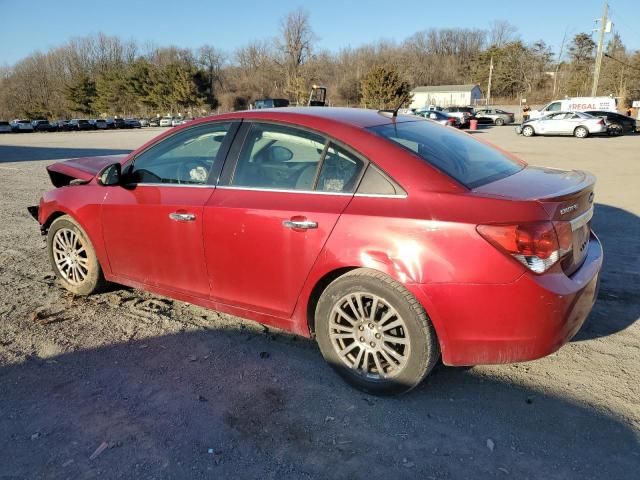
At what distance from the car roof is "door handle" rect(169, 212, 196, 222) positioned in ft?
2.44

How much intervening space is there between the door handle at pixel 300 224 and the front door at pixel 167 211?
72 centimetres

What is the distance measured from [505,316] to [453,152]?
1.22 metres

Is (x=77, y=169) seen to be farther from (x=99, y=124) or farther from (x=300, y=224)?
(x=99, y=124)

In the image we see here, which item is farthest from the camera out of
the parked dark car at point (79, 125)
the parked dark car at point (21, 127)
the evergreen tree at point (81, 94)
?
the evergreen tree at point (81, 94)

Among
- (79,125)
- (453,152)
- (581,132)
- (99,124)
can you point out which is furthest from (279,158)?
(99,124)

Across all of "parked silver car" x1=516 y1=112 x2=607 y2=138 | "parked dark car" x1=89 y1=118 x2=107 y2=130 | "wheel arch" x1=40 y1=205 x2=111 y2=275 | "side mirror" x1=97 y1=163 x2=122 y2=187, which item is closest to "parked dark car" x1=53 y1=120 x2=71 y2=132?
"parked dark car" x1=89 y1=118 x2=107 y2=130

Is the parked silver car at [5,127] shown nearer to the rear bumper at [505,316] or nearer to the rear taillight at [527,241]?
the rear bumper at [505,316]

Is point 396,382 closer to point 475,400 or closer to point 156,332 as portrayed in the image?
point 475,400

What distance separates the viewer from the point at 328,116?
10.9ft

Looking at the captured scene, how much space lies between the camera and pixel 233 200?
333 centimetres

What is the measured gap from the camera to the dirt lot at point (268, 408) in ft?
8.04

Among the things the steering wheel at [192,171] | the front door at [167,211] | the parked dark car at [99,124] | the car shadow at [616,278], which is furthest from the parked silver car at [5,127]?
the car shadow at [616,278]

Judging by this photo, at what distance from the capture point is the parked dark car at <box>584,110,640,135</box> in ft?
92.5

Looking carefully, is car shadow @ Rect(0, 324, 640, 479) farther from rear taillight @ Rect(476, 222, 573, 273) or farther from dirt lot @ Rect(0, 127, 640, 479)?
rear taillight @ Rect(476, 222, 573, 273)
